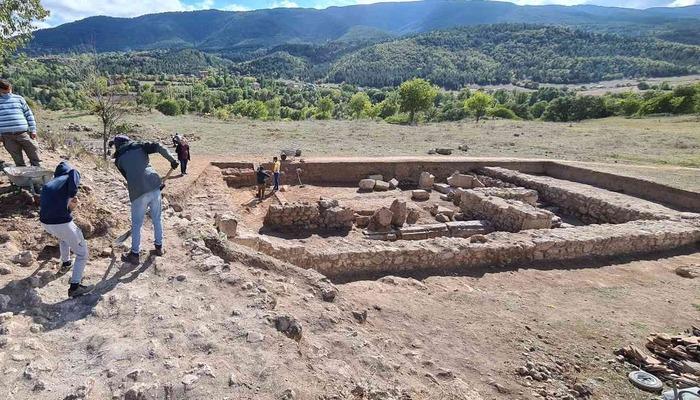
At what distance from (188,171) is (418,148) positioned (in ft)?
42.4

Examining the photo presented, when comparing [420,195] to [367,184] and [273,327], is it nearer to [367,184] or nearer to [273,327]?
[367,184]

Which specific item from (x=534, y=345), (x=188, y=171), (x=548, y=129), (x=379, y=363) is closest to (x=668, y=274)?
(x=534, y=345)

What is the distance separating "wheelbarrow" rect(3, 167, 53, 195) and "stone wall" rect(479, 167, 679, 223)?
47.0ft

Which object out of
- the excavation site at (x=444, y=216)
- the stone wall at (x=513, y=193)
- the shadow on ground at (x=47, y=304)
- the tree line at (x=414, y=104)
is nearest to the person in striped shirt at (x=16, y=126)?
the shadow on ground at (x=47, y=304)

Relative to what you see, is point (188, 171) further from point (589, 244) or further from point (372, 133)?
point (372, 133)

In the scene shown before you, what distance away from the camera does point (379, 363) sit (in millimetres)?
4484

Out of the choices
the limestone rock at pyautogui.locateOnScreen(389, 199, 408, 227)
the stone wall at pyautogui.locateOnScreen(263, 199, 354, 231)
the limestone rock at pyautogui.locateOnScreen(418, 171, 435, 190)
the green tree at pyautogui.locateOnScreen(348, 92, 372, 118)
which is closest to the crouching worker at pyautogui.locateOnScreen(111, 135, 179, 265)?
the stone wall at pyautogui.locateOnScreen(263, 199, 354, 231)

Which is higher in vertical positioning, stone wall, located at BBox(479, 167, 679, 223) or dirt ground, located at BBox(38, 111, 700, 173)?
dirt ground, located at BBox(38, 111, 700, 173)

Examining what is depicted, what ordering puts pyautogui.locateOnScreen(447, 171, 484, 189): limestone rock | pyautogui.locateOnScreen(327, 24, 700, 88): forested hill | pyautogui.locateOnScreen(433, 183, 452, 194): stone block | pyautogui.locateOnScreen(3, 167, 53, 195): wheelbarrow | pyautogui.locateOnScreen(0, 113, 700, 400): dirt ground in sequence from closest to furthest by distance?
pyautogui.locateOnScreen(0, 113, 700, 400): dirt ground, pyautogui.locateOnScreen(3, 167, 53, 195): wheelbarrow, pyautogui.locateOnScreen(433, 183, 452, 194): stone block, pyautogui.locateOnScreen(447, 171, 484, 189): limestone rock, pyautogui.locateOnScreen(327, 24, 700, 88): forested hill

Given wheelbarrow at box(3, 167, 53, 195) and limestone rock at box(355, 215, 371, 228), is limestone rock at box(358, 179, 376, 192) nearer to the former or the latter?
limestone rock at box(355, 215, 371, 228)

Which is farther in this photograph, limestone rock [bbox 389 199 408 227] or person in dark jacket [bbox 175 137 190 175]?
person in dark jacket [bbox 175 137 190 175]

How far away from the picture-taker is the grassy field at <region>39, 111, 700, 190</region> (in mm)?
20438

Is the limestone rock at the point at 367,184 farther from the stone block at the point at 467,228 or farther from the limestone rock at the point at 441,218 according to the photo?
the stone block at the point at 467,228

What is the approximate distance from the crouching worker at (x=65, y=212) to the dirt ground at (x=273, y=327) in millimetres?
322
